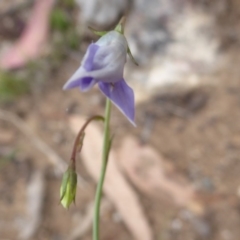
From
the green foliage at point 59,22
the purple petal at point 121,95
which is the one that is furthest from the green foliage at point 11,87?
the purple petal at point 121,95

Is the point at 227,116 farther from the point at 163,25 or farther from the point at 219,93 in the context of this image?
the point at 163,25

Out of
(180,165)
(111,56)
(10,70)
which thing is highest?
(111,56)

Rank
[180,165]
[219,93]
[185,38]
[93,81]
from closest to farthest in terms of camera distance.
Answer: [93,81] < [180,165] < [219,93] < [185,38]

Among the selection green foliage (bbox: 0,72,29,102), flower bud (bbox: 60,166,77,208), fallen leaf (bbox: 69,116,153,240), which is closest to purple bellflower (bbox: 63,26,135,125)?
flower bud (bbox: 60,166,77,208)

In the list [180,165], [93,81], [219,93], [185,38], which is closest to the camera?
[93,81]

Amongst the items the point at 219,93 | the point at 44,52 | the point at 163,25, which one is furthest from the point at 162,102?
the point at 44,52

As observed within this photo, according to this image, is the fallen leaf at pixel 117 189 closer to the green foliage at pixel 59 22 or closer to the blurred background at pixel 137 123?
the blurred background at pixel 137 123

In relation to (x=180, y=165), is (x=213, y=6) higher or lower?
higher

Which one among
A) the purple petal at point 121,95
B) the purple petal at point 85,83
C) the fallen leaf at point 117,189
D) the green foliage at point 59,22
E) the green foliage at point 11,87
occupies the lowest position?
the fallen leaf at point 117,189
